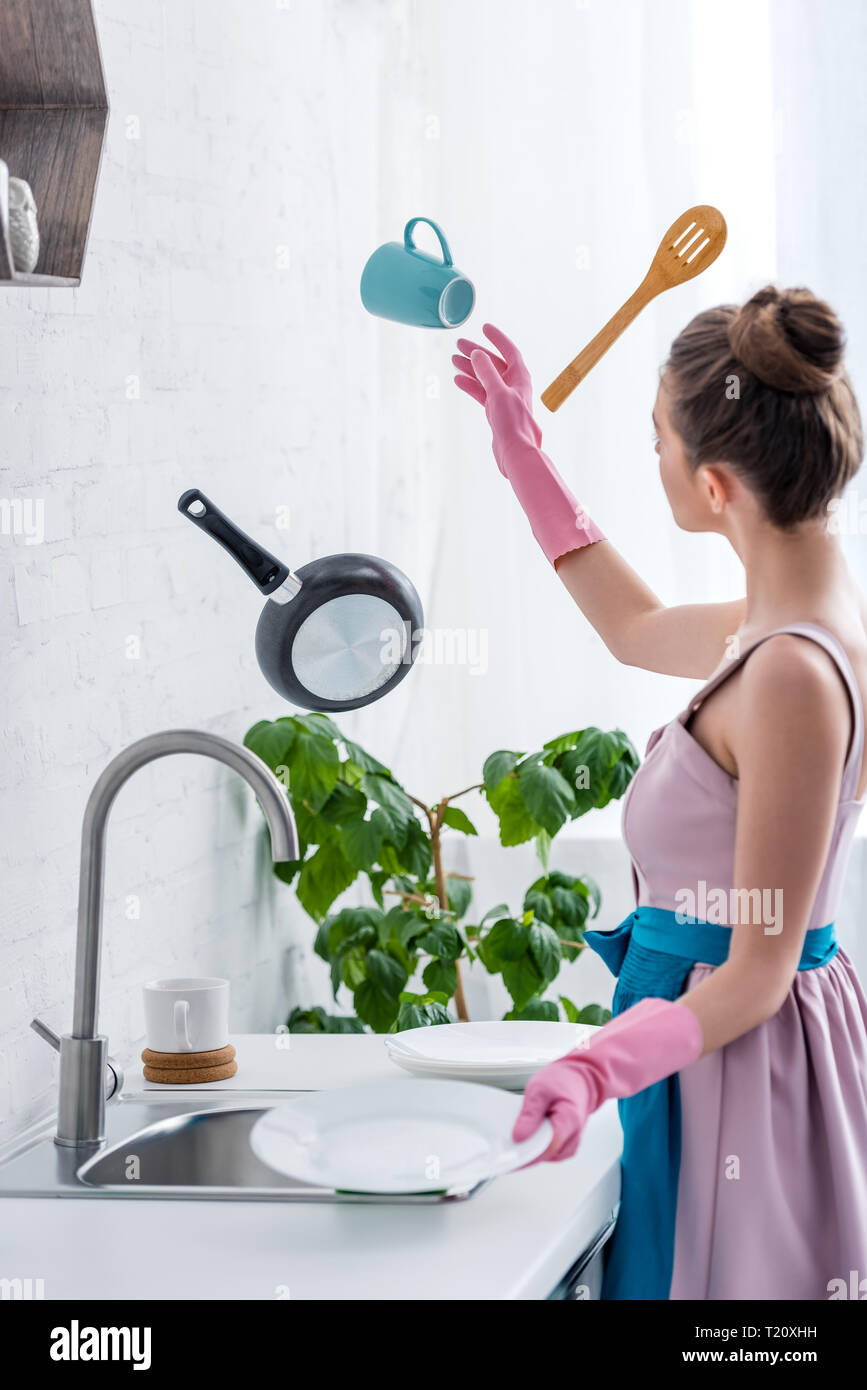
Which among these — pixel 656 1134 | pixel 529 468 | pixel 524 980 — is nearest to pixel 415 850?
pixel 524 980

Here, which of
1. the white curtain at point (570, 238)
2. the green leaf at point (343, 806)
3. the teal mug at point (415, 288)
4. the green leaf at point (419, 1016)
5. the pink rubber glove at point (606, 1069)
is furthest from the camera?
the white curtain at point (570, 238)

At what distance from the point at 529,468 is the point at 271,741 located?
58 cm

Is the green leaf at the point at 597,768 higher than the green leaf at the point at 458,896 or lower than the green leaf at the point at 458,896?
higher

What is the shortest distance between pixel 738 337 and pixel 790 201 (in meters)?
1.46

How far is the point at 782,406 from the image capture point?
3.83 ft

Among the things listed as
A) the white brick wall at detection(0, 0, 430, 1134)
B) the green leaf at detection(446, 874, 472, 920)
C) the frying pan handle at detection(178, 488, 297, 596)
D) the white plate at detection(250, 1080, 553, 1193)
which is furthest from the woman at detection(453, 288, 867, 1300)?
the green leaf at detection(446, 874, 472, 920)

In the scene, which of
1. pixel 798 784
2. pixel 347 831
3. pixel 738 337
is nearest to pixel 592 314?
pixel 347 831

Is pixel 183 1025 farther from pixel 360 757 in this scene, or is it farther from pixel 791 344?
pixel 791 344

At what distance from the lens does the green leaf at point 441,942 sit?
198 cm

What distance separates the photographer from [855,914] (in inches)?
98.8

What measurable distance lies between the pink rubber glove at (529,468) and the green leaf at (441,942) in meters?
0.62

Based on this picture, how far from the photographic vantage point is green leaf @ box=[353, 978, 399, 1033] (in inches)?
78.3

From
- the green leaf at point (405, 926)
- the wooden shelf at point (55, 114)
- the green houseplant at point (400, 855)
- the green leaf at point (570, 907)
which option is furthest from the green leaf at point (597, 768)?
the wooden shelf at point (55, 114)

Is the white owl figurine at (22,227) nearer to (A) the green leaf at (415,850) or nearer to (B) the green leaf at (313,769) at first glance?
(B) the green leaf at (313,769)
